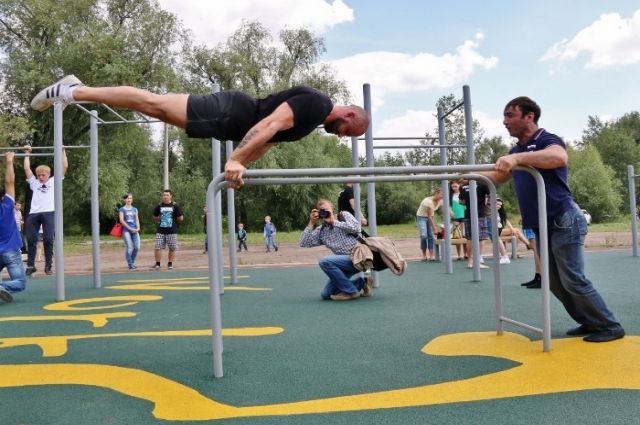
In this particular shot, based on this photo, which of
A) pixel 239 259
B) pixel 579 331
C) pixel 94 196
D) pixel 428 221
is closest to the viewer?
pixel 579 331

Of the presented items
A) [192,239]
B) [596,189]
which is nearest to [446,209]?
[192,239]

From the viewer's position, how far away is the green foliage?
48.6 m

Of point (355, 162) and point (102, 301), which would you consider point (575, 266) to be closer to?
point (355, 162)

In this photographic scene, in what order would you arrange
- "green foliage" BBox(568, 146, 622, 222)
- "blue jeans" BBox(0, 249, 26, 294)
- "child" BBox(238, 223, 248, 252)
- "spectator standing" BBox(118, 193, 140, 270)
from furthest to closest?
1. "green foliage" BBox(568, 146, 622, 222)
2. "child" BBox(238, 223, 248, 252)
3. "spectator standing" BBox(118, 193, 140, 270)
4. "blue jeans" BBox(0, 249, 26, 294)

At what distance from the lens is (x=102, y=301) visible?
601 centimetres

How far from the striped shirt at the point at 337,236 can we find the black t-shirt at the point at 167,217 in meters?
4.52

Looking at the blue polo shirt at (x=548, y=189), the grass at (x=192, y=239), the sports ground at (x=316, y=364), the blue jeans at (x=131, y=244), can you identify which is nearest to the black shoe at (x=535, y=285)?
the sports ground at (x=316, y=364)

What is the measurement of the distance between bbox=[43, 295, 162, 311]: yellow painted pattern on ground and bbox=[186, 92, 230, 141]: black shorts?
292 cm

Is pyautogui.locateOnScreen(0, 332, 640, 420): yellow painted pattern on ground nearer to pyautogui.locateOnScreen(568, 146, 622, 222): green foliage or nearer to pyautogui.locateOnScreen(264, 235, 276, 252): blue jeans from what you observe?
pyautogui.locateOnScreen(264, 235, 276, 252): blue jeans

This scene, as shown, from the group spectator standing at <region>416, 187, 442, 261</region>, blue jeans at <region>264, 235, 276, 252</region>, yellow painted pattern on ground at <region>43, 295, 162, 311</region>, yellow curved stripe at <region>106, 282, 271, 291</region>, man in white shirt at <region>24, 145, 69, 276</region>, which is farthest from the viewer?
blue jeans at <region>264, 235, 276, 252</region>

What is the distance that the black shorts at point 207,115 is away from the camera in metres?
3.45

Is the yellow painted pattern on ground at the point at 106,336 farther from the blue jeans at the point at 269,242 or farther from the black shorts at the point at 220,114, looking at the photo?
the blue jeans at the point at 269,242

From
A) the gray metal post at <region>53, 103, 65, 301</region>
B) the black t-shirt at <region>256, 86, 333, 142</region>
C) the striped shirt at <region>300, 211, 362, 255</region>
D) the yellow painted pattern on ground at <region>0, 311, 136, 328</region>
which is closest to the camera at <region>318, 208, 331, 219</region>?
the striped shirt at <region>300, 211, 362, 255</region>

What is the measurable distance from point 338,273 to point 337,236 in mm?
418
